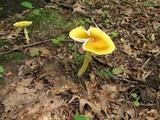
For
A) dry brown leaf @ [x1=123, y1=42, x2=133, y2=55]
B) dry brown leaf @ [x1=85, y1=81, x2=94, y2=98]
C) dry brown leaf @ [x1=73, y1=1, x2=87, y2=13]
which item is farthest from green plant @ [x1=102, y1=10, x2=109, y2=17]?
dry brown leaf @ [x1=85, y1=81, x2=94, y2=98]

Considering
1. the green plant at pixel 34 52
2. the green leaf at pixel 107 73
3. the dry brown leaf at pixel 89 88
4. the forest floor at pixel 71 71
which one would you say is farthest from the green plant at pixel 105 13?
the dry brown leaf at pixel 89 88

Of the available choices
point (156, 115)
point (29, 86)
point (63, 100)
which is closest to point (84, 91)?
point (63, 100)

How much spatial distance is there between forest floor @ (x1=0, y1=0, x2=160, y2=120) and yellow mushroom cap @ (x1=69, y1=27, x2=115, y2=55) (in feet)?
2.53

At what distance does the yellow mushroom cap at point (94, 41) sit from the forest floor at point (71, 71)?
771 millimetres

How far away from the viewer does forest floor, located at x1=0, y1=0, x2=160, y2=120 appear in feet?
12.9

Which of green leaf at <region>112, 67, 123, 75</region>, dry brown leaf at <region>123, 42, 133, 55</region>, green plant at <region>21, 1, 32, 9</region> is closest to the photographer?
green leaf at <region>112, 67, 123, 75</region>

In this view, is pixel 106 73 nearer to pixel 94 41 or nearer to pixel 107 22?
pixel 94 41

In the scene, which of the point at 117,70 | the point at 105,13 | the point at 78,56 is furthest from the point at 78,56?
the point at 105,13

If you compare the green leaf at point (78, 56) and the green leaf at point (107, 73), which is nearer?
the green leaf at point (107, 73)

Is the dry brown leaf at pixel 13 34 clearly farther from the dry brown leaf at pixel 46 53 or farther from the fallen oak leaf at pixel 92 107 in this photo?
the fallen oak leaf at pixel 92 107

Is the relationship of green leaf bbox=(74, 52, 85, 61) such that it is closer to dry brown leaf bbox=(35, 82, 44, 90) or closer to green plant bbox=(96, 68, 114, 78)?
green plant bbox=(96, 68, 114, 78)

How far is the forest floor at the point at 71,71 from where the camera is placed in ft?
12.9

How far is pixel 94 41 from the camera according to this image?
3918 mm

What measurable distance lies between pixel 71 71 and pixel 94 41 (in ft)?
2.72
